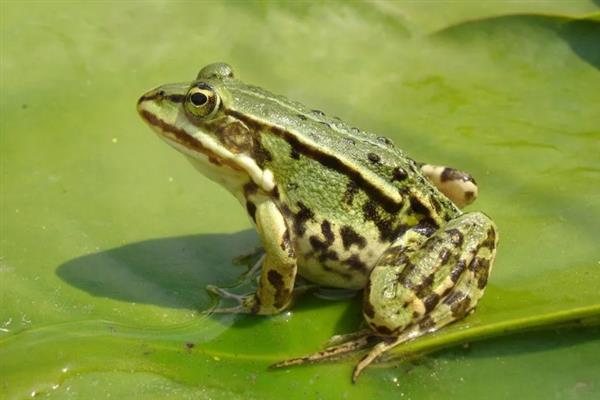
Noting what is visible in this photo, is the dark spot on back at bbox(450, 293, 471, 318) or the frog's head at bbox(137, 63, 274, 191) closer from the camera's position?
the dark spot on back at bbox(450, 293, 471, 318)

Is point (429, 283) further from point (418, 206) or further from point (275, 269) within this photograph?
point (275, 269)

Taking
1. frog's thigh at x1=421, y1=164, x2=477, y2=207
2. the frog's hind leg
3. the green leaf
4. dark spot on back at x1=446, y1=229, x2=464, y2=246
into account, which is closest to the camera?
the green leaf

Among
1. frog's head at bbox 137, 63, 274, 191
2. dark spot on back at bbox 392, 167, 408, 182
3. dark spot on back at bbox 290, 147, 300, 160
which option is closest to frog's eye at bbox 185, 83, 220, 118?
frog's head at bbox 137, 63, 274, 191

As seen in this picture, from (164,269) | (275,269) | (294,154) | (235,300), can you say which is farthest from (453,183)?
(164,269)

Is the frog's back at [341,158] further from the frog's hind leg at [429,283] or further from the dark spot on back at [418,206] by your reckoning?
the frog's hind leg at [429,283]

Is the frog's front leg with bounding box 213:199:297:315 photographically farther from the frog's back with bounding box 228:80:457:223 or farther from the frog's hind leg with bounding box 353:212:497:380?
the frog's hind leg with bounding box 353:212:497:380

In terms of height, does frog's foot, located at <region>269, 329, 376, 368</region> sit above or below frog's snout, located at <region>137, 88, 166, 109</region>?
below

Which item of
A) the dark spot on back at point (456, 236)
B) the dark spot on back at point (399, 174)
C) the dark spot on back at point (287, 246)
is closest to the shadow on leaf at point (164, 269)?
the dark spot on back at point (287, 246)
